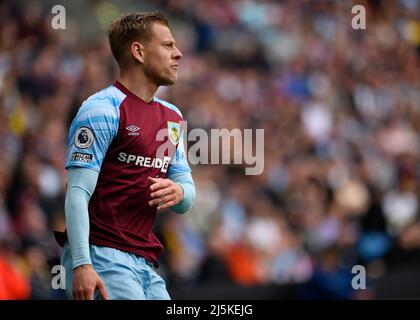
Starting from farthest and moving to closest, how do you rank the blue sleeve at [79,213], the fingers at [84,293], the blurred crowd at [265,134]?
1. the blurred crowd at [265,134]
2. the blue sleeve at [79,213]
3. the fingers at [84,293]

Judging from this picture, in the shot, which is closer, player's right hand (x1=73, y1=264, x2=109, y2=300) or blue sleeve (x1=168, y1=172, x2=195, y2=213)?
player's right hand (x1=73, y1=264, x2=109, y2=300)

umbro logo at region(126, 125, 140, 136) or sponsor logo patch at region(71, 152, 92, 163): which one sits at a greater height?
umbro logo at region(126, 125, 140, 136)

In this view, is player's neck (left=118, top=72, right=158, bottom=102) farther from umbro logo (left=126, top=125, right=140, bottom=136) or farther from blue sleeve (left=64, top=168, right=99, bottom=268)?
blue sleeve (left=64, top=168, right=99, bottom=268)

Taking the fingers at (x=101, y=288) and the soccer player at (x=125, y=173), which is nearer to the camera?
the fingers at (x=101, y=288)

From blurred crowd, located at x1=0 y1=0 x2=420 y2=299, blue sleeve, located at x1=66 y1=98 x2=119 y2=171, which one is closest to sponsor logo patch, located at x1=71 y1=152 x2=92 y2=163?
blue sleeve, located at x1=66 y1=98 x2=119 y2=171

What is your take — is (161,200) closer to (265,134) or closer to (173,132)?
(173,132)

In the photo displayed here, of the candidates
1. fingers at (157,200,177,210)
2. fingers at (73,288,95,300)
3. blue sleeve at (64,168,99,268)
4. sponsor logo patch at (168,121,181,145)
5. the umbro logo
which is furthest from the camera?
sponsor logo patch at (168,121,181,145)

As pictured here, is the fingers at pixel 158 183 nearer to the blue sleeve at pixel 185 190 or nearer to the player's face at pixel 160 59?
the blue sleeve at pixel 185 190

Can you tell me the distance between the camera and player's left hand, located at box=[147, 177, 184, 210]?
5.33 m

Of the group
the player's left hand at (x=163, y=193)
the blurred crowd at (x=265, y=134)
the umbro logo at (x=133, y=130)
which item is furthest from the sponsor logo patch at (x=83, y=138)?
the blurred crowd at (x=265, y=134)

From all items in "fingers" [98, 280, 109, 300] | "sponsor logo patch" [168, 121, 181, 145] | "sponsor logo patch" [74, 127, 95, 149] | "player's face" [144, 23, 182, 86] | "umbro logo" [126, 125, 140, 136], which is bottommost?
"fingers" [98, 280, 109, 300]

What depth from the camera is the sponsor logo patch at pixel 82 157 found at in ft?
17.4

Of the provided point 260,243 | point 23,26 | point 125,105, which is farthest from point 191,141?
point 125,105
